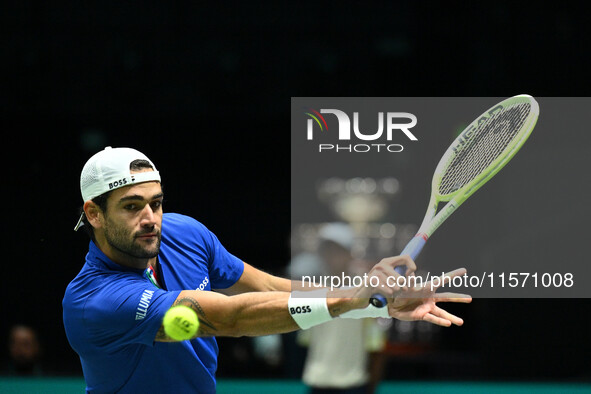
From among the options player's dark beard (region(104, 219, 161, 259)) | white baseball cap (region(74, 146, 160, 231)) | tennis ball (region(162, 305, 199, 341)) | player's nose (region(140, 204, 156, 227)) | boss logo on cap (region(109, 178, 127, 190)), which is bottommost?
tennis ball (region(162, 305, 199, 341))

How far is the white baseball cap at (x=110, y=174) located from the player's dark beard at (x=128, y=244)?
0.13 meters

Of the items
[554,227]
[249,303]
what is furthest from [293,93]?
[249,303]

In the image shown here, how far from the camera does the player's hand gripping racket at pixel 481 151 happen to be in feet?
10.5

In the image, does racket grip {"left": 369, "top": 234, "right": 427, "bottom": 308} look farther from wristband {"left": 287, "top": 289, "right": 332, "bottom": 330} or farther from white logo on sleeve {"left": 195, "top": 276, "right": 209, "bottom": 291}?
white logo on sleeve {"left": 195, "top": 276, "right": 209, "bottom": 291}

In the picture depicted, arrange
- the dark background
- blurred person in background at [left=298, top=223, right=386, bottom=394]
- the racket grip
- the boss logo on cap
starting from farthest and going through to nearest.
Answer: the dark background → blurred person in background at [left=298, top=223, right=386, bottom=394] → the boss logo on cap → the racket grip

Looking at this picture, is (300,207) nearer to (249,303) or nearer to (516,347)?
(516,347)

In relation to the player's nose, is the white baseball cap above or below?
above

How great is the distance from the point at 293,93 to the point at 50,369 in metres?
2.95

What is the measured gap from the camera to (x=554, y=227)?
5844 mm

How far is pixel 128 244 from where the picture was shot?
110 inches

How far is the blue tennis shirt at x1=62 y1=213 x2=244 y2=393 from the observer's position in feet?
8.72

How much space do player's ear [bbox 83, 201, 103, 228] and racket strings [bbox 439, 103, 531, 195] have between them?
122 centimetres

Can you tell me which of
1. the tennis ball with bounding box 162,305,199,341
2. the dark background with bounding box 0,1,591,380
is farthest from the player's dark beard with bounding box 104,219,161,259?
the dark background with bounding box 0,1,591,380

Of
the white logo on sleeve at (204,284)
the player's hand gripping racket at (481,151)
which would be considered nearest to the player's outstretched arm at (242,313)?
the white logo on sleeve at (204,284)
